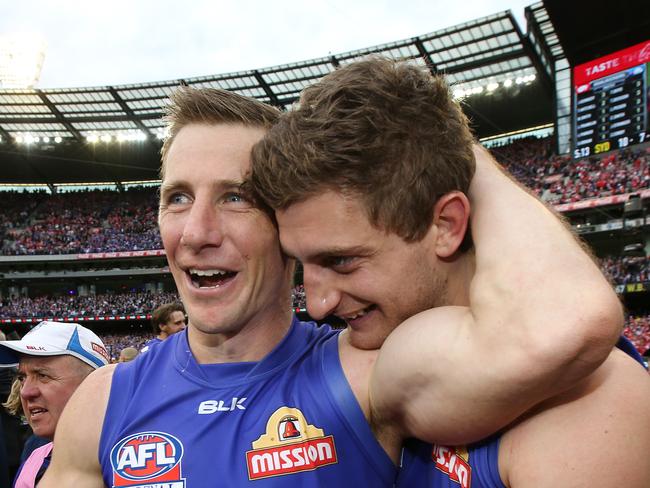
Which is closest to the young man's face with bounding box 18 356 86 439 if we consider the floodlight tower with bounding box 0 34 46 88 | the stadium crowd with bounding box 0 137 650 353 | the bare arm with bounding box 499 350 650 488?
the bare arm with bounding box 499 350 650 488

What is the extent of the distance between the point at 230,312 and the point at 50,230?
136 feet

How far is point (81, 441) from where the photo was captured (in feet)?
6.02

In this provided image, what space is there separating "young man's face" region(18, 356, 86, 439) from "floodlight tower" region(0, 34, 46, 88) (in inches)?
1694

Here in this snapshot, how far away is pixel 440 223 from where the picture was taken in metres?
1.62

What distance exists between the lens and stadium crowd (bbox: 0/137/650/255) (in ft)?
87.1

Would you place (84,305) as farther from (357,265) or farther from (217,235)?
(357,265)

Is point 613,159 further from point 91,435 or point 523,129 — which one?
point 91,435

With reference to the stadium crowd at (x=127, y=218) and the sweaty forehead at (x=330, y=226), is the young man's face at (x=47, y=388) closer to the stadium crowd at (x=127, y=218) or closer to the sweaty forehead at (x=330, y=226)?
the sweaty forehead at (x=330, y=226)

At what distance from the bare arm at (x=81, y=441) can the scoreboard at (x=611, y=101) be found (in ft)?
77.5

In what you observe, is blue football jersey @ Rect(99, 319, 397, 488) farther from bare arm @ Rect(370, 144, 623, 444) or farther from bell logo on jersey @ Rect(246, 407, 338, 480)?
bare arm @ Rect(370, 144, 623, 444)

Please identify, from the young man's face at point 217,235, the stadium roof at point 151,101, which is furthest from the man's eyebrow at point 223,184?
the stadium roof at point 151,101

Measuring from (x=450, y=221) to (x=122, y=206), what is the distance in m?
41.5

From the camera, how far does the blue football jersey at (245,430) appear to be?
64.4 inches

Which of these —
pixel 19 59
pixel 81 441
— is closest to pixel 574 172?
pixel 81 441
